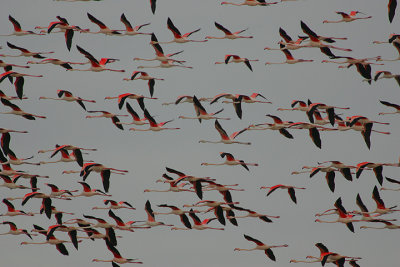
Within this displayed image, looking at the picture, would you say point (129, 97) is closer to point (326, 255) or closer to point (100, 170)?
point (100, 170)

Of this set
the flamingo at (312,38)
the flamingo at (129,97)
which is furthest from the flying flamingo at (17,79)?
the flamingo at (312,38)

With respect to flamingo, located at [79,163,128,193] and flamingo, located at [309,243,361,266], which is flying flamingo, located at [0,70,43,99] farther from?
flamingo, located at [309,243,361,266]

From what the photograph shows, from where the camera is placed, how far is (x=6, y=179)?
223ft

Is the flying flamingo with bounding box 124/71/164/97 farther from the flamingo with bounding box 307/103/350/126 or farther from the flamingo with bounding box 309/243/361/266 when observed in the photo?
the flamingo with bounding box 309/243/361/266

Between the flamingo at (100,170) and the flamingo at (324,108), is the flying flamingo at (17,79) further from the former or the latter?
the flamingo at (324,108)

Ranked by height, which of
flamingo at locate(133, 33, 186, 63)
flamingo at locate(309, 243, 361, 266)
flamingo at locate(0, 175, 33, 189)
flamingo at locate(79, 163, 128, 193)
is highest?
flamingo at locate(133, 33, 186, 63)

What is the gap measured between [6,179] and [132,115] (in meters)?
8.43

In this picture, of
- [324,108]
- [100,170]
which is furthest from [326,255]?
[100,170]

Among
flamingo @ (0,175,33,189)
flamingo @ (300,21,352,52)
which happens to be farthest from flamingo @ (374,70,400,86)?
flamingo @ (0,175,33,189)

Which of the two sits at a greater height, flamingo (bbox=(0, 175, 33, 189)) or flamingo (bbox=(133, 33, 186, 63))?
flamingo (bbox=(133, 33, 186, 63))

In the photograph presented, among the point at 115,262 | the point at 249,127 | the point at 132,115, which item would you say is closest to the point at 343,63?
the point at 249,127

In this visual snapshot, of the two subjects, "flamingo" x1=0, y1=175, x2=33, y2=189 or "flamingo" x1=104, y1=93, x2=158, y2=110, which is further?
"flamingo" x1=0, y1=175, x2=33, y2=189

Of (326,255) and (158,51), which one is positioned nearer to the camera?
(326,255)

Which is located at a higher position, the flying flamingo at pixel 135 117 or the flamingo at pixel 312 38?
the flamingo at pixel 312 38
